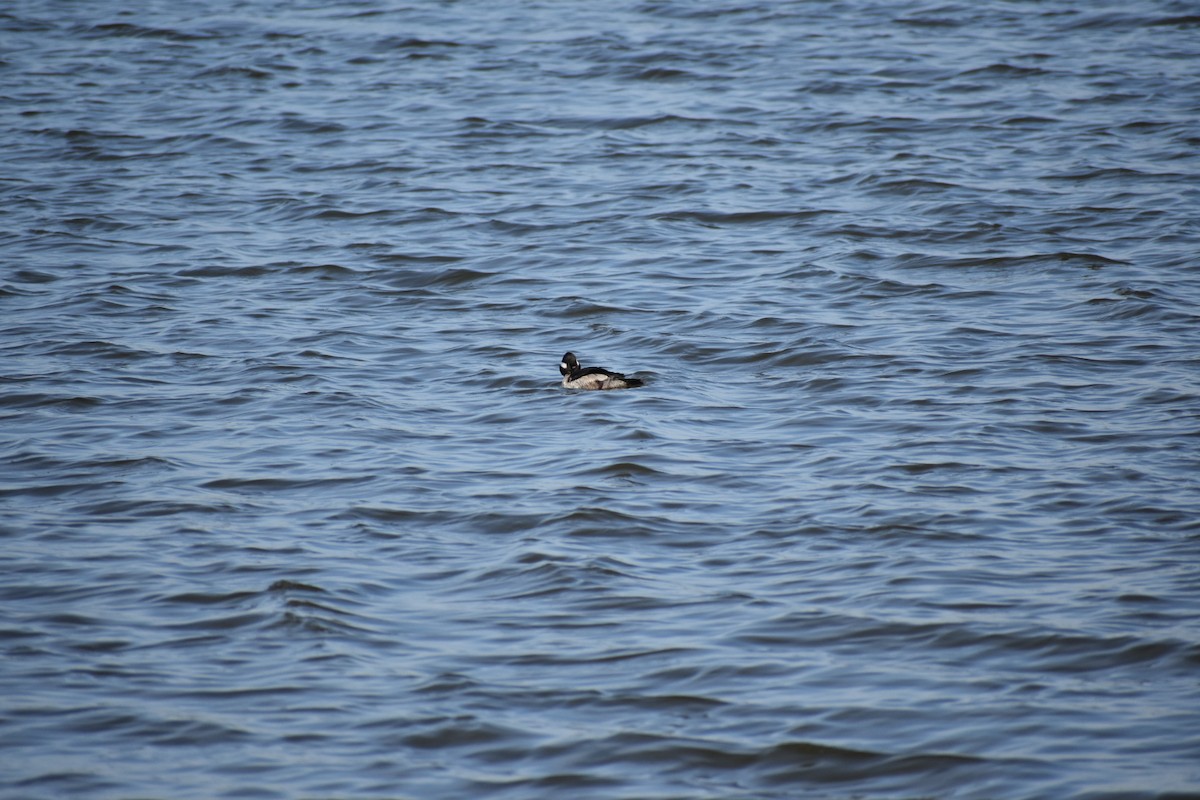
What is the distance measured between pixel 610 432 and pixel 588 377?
636mm

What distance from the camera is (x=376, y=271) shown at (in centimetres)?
1373

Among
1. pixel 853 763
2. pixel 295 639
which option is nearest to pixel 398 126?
pixel 295 639

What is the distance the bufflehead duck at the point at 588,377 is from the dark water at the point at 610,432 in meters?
0.21

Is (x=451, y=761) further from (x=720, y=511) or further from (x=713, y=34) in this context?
(x=713, y=34)

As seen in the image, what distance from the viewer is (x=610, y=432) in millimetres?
9961

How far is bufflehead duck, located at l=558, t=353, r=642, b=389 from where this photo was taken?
34.2 ft

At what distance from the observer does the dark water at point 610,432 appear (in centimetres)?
616

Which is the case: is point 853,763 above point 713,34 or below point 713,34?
below

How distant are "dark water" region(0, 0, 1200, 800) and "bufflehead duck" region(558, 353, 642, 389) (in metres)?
0.21

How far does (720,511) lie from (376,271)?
246 inches

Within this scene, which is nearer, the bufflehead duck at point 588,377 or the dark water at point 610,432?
the dark water at point 610,432

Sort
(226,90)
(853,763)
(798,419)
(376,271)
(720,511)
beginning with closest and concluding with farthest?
1. (853,763)
2. (720,511)
3. (798,419)
4. (376,271)
5. (226,90)

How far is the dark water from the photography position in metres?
6.16

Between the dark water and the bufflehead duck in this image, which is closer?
the dark water
